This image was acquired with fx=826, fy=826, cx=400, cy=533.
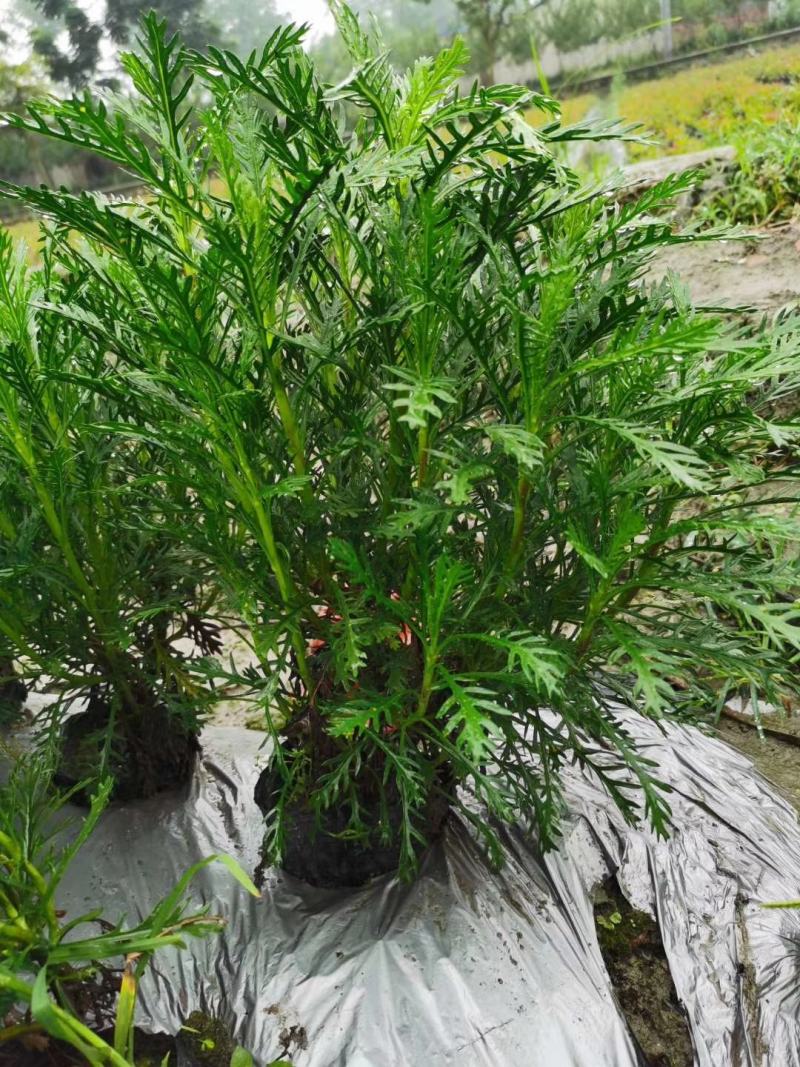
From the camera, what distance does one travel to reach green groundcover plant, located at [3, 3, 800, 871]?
2.62 feet

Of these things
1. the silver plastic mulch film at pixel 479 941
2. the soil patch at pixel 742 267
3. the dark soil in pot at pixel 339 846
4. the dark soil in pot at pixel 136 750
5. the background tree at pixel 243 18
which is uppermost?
the background tree at pixel 243 18

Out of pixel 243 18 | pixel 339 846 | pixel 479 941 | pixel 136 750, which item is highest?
pixel 243 18

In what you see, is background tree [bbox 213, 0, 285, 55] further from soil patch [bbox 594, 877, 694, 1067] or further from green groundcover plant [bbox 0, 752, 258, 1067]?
soil patch [bbox 594, 877, 694, 1067]

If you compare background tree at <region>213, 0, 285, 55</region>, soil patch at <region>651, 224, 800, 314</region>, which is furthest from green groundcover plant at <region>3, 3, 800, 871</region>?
background tree at <region>213, 0, 285, 55</region>

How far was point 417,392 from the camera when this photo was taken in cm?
72

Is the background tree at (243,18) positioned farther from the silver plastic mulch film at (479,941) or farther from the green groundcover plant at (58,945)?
the green groundcover plant at (58,945)

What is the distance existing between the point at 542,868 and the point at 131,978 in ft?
1.98

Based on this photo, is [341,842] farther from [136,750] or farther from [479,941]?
[136,750]

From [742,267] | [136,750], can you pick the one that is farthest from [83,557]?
[742,267]

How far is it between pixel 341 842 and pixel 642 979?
1.47 feet

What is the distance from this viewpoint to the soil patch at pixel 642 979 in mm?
1039

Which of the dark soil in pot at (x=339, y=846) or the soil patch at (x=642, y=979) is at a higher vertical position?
the dark soil in pot at (x=339, y=846)

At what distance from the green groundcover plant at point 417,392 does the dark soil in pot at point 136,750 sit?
0.36 meters

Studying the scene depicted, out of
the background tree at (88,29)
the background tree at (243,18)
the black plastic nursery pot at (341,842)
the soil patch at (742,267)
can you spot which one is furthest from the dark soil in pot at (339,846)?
the background tree at (243,18)
